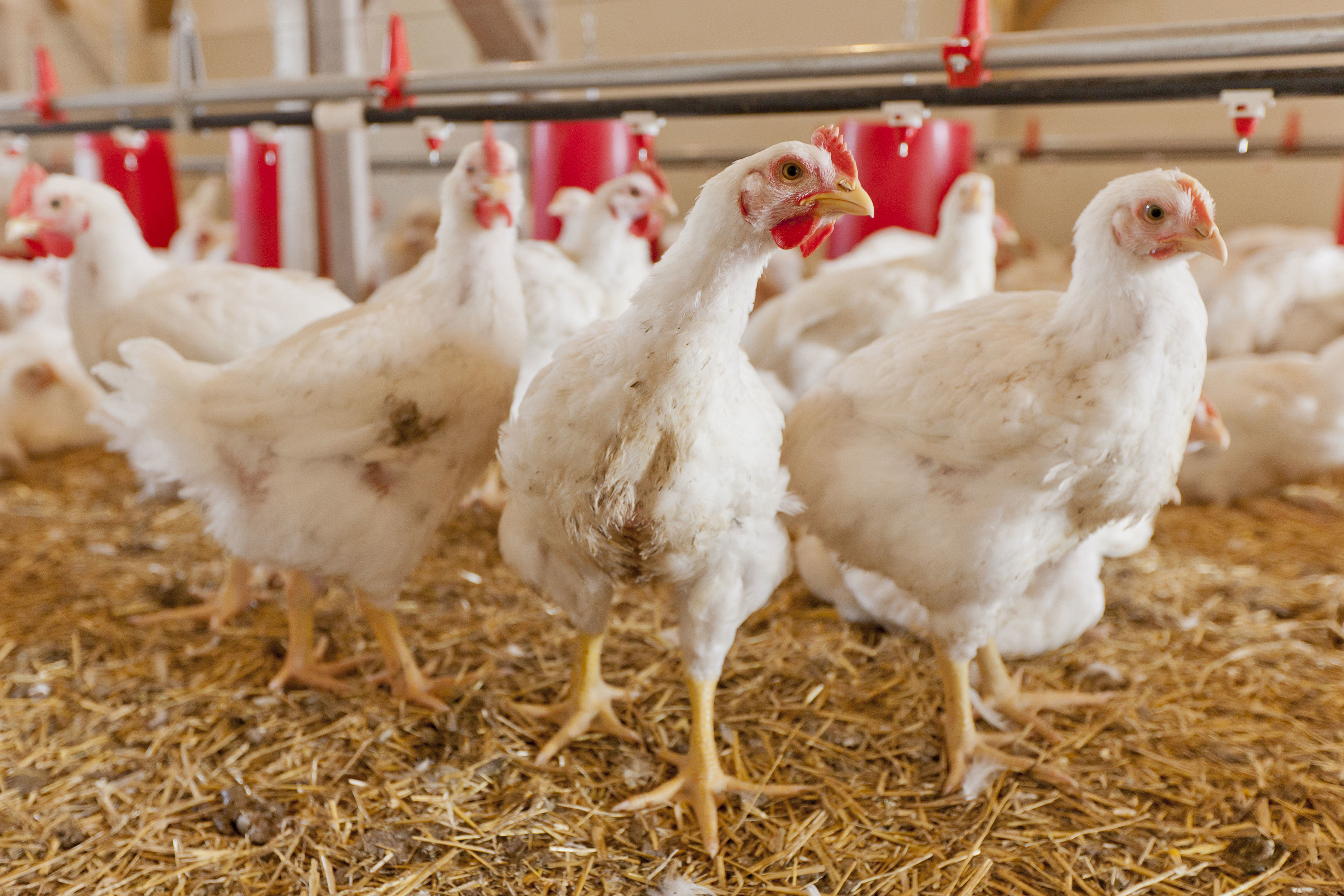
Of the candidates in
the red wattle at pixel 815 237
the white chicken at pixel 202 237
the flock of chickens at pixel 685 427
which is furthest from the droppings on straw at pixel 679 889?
the white chicken at pixel 202 237

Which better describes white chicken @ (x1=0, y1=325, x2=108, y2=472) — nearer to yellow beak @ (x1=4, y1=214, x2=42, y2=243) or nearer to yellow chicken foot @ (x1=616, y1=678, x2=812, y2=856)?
yellow beak @ (x1=4, y1=214, x2=42, y2=243)

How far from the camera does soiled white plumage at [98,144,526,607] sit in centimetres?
209

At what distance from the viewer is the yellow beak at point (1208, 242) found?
1.66 m

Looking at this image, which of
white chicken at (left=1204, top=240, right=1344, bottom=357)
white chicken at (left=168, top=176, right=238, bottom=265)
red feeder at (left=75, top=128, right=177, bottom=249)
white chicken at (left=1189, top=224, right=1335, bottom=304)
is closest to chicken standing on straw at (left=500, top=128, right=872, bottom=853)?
white chicken at (left=1189, top=224, right=1335, bottom=304)

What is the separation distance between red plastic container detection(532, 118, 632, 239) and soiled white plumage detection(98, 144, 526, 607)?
2294mm

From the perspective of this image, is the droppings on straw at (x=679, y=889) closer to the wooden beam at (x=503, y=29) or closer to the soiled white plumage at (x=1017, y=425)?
the soiled white plumage at (x=1017, y=425)

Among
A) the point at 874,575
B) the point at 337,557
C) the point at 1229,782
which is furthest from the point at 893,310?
the point at 337,557

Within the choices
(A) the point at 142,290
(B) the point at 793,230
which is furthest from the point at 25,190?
(B) the point at 793,230

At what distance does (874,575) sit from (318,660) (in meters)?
1.61

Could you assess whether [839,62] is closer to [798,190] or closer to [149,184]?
[798,190]

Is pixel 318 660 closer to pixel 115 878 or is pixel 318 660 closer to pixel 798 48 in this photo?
pixel 115 878

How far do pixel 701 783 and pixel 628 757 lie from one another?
9.4 inches

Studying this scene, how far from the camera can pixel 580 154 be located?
4.43 meters

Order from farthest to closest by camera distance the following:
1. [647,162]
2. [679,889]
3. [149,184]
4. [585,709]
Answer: [149,184] < [647,162] < [585,709] < [679,889]
